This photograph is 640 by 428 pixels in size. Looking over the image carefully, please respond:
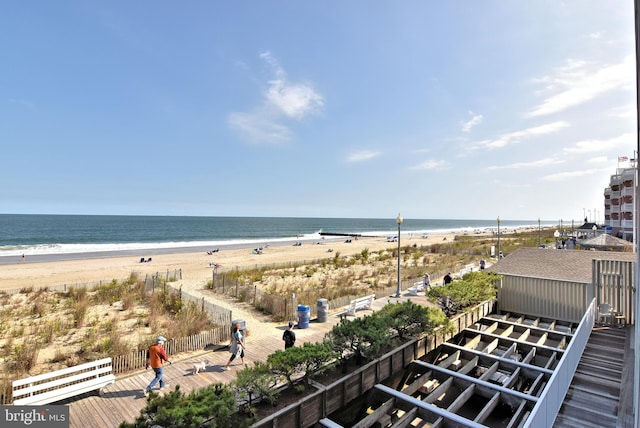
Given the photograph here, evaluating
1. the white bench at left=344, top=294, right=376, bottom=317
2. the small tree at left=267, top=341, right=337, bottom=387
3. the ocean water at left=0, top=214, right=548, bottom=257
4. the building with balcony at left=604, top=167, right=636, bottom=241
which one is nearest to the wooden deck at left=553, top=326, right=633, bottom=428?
the small tree at left=267, top=341, right=337, bottom=387

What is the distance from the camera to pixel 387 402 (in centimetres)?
696

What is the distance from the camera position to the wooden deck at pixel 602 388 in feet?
21.2

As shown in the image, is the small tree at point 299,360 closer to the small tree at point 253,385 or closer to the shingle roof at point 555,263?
the small tree at point 253,385

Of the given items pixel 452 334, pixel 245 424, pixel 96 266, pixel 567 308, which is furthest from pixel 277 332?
pixel 96 266

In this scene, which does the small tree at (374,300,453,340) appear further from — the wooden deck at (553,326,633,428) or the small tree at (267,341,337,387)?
the wooden deck at (553,326,633,428)

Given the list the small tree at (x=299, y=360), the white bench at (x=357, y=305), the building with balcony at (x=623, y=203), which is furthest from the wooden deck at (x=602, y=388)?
the building with balcony at (x=623, y=203)

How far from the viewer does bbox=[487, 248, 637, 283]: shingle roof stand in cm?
1281

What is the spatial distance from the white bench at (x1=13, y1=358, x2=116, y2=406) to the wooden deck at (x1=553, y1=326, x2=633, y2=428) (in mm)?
10811

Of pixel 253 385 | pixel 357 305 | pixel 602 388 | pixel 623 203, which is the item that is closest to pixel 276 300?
pixel 357 305

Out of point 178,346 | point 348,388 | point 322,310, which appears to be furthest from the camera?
point 322,310

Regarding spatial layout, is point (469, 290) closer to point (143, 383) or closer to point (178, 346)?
point (178, 346)

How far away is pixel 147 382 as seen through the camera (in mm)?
8711

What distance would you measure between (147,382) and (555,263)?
16.4 meters

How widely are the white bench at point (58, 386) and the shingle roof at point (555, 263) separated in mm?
15174
